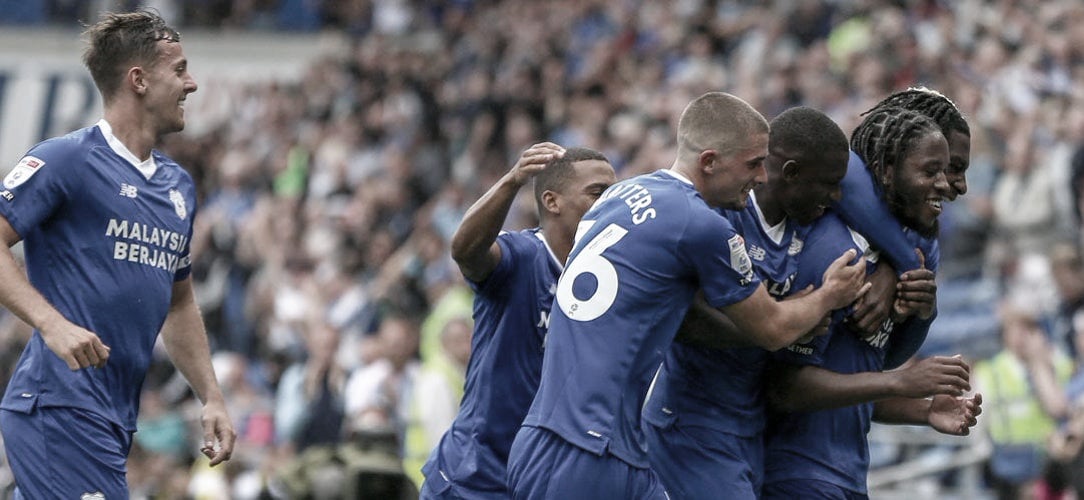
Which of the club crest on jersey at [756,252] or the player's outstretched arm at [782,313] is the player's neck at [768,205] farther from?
the player's outstretched arm at [782,313]

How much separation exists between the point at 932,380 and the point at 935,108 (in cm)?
112

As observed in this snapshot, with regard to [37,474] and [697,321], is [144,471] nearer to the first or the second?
[37,474]

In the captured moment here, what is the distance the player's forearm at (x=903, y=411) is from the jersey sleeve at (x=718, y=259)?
1.16m

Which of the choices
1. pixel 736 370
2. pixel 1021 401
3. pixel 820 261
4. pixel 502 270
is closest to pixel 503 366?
pixel 502 270

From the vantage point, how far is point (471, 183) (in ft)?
56.4

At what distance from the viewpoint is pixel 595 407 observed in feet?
18.7

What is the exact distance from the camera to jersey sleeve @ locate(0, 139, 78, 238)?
6.12m

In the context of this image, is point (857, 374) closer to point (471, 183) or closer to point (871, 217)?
point (871, 217)

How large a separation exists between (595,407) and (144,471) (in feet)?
26.7

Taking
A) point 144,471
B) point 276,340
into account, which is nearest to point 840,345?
point 144,471

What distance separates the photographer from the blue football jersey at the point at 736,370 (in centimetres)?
619

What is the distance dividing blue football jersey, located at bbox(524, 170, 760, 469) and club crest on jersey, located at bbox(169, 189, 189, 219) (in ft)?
5.73

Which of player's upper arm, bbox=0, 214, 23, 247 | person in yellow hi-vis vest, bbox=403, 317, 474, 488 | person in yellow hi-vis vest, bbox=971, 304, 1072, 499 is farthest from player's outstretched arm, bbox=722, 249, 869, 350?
person in yellow hi-vis vest, bbox=971, 304, 1072, 499

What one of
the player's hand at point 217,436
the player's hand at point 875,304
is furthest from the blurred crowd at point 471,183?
the player's hand at point 875,304
